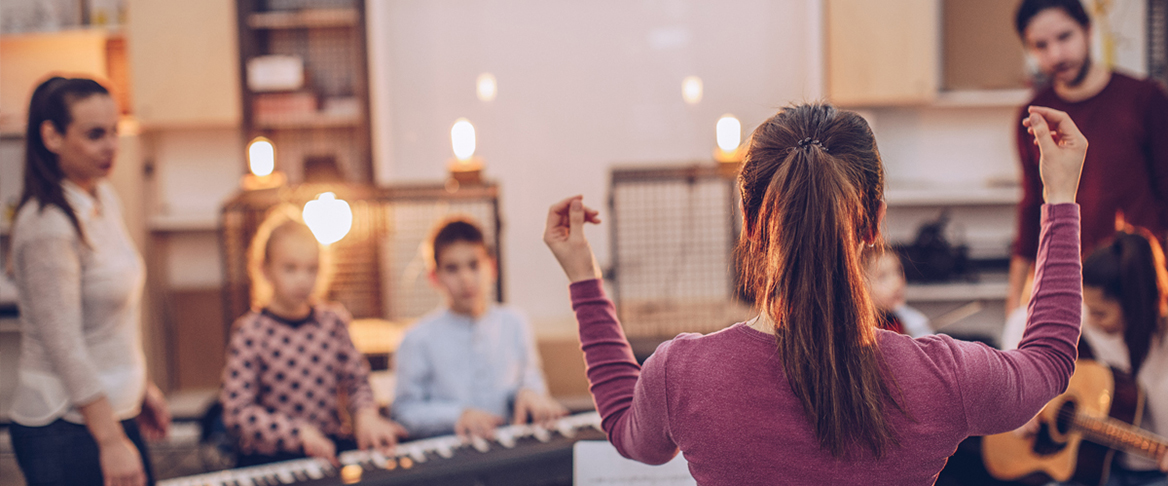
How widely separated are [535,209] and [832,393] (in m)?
2.78

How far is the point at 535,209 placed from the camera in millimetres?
3432

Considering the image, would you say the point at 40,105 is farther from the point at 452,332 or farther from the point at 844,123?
the point at 844,123

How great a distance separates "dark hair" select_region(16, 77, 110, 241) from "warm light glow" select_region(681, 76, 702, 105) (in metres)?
2.32

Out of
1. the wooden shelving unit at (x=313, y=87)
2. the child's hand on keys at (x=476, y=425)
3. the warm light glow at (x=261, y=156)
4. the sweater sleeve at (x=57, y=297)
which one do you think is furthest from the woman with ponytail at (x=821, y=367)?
the wooden shelving unit at (x=313, y=87)

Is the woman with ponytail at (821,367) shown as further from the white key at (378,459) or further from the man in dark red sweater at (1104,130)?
the man in dark red sweater at (1104,130)

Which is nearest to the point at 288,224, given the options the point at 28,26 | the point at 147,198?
the point at 147,198

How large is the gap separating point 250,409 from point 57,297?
1.53ft

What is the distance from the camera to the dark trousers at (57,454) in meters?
1.39

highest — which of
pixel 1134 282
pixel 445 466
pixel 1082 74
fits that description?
pixel 1082 74

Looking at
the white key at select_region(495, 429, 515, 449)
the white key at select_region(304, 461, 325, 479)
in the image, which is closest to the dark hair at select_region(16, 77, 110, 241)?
the white key at select_region(304, 461, 325, 479)

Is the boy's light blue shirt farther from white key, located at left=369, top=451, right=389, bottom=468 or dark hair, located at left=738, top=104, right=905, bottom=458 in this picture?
dark hair, located at left=738, top=104, right=905, bottom=458

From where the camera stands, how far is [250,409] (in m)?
1.69

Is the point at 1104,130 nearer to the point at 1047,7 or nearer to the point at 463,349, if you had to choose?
the point at 1047,7

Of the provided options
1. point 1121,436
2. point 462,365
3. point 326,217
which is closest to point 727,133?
point 462,365
